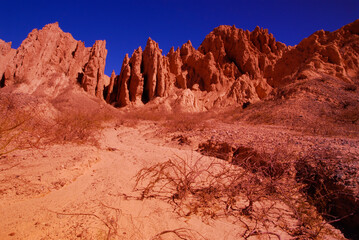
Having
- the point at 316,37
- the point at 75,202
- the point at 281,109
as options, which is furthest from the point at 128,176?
the point at 316,37

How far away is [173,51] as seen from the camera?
109 ft

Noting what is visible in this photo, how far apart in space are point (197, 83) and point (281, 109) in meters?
20.0

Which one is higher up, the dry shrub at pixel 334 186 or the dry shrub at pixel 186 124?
the dry shrub at pixel 186 124

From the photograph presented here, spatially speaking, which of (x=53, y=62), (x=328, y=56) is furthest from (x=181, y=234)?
(x=53, y=62)

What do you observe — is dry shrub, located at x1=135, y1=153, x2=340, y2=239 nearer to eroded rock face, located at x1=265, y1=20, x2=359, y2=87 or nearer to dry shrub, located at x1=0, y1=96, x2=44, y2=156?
dry shrub, located at x1=0, y1=96, x2=44, y2=156

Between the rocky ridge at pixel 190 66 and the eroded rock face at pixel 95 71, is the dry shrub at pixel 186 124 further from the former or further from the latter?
the eroded rock face at pixel 95 71

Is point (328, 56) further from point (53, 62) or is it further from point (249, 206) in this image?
point (53, 62)

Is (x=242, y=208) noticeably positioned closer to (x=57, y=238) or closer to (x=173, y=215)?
(x=173, y=215)

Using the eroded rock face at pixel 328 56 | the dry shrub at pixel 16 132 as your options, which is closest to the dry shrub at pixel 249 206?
the dry shrub at pixel 16 132

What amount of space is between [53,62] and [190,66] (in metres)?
21.6

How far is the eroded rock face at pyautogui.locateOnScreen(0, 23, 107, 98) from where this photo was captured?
21.5 metres

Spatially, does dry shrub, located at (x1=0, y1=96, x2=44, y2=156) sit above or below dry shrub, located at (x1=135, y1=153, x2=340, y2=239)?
above

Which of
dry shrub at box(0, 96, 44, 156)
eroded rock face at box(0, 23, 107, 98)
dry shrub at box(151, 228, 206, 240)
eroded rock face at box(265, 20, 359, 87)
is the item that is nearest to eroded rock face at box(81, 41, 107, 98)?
eroded rock face at box(0, 23, 107, 98)

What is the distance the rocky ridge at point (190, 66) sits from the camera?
21105 millimetres
